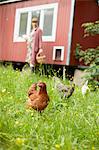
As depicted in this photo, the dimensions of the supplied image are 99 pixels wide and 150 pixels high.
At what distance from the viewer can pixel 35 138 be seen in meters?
3.80

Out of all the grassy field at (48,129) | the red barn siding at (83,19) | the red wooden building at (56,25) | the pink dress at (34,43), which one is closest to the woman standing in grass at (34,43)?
the pink dress at (34,43)

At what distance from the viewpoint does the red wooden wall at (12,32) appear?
14.0m

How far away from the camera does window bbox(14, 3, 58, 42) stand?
573 inches

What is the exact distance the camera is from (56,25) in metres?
14.3

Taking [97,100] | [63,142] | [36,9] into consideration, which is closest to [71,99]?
[97,100]

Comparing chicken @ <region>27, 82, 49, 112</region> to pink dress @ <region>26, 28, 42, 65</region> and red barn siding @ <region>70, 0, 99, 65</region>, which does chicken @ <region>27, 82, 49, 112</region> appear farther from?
red barn siding @ <region>70, 0, 99, 65</region>

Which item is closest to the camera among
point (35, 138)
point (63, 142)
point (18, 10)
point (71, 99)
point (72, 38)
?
point (63, 142)

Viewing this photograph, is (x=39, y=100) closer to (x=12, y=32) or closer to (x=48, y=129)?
(x=48, y=129)

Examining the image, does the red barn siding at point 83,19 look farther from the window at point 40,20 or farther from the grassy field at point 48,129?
the grassy field at point 48,129

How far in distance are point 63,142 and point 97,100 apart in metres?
3.07

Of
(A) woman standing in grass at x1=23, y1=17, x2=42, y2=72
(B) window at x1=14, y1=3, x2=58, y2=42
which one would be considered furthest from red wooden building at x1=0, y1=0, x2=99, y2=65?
(A) woman standing in grass at x1=23, y1=17, x2=42, y2=72

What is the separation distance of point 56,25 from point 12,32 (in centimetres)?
304

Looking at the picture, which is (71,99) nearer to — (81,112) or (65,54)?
(81,112)

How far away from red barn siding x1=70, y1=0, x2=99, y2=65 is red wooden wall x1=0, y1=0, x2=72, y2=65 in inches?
9.9
